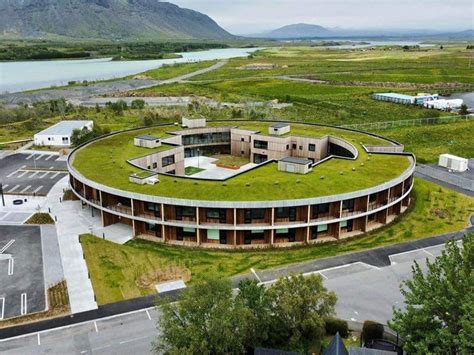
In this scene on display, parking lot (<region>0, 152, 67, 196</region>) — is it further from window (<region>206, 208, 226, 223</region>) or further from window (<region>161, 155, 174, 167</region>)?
window (<region>206, 208, 226, 223</region>)

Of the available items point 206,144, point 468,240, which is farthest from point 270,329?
point 206,144

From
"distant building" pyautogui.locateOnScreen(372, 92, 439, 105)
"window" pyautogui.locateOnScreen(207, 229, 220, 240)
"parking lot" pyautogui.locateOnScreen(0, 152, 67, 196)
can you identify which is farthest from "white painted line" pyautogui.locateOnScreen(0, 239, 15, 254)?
"distant building" pyautogui.locateOnScreen(372, 92, 439, 105)

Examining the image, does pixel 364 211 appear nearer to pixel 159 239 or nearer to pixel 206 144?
pixel 159 239

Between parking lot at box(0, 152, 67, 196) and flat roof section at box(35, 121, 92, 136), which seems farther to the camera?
flat roof section at box(35, 121, 92, 136)

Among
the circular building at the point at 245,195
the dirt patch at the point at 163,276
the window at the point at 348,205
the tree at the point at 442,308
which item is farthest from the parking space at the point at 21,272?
the window at the point at 348,205

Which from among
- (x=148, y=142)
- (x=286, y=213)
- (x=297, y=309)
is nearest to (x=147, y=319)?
(x=297, y=309)

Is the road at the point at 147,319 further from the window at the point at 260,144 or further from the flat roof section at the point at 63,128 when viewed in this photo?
the flat roof section at the point at 63,128
